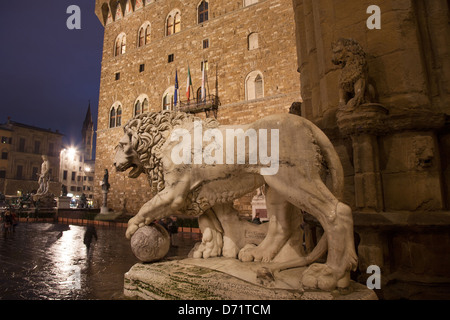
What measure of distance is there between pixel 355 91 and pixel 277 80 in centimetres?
1356

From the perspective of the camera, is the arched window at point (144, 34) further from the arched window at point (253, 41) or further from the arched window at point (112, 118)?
the arched window at point (253, 41)

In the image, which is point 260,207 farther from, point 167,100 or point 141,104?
point 141,104

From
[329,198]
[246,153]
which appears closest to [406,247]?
[329,198]

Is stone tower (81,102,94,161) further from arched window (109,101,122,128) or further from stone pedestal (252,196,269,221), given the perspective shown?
stone pedestal (252,196,269,221)

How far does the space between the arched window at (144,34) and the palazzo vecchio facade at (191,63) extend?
0.24ft

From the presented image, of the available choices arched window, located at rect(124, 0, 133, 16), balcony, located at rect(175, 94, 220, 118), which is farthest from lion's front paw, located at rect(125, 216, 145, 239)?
arched window, located at rect(124, 0, 133, 16)

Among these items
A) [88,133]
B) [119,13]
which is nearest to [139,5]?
[119,13]

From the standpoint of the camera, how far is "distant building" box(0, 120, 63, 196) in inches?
1597

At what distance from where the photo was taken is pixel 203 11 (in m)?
18.8

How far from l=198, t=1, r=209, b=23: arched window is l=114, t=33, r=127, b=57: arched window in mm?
7695

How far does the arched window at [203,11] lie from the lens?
18578 mm

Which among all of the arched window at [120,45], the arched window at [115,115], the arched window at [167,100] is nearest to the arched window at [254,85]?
the arched window at [167,100]
